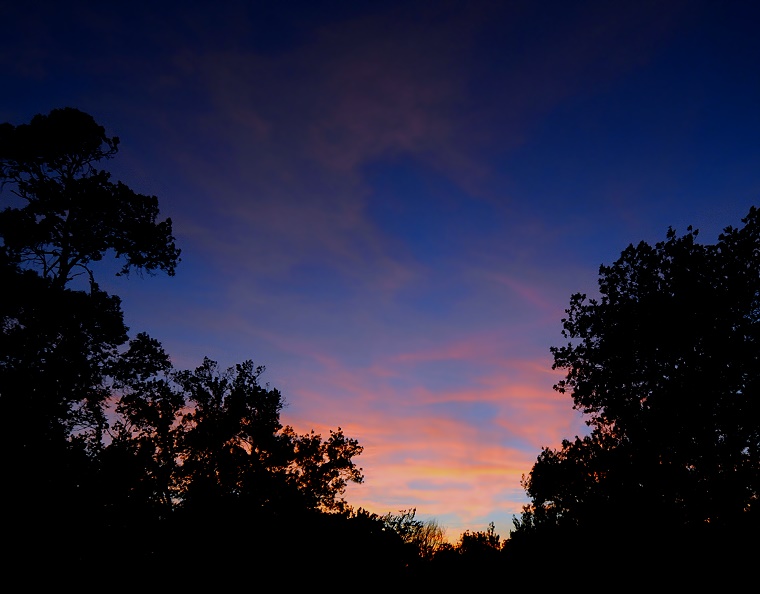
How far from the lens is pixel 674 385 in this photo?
2239 centimetres

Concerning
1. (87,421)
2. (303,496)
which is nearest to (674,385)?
(303,496)

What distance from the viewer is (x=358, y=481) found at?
119ft

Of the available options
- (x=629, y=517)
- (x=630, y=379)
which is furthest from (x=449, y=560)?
(x=630, y=379)

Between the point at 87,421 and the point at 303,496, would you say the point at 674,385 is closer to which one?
the point at 303,496

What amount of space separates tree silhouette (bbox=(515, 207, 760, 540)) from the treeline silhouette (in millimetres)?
73

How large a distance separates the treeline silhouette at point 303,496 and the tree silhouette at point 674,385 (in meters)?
0.07

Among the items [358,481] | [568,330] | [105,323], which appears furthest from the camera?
[358,481]

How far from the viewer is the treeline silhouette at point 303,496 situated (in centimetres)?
1352

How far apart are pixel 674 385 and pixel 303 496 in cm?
1895

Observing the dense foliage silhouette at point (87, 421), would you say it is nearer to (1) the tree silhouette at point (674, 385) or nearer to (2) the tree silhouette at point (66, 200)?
(2) the tree silhouette at point (66, 200)

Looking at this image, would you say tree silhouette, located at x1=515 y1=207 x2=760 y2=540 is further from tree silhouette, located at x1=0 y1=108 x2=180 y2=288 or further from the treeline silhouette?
tree silhouette, located at x1=0 y1=108 x2=180 y2=288

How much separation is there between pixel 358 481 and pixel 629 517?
21.5 metres

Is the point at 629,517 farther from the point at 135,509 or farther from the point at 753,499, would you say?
the point at 135,509

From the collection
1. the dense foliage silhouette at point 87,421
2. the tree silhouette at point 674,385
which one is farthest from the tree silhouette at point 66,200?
the tree silhouette at point 674,385
